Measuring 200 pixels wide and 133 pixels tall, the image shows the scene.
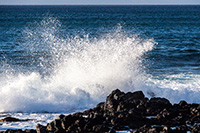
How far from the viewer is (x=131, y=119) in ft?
27.0

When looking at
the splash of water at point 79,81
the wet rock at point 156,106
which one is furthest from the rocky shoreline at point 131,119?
the splash of water at point 79,81

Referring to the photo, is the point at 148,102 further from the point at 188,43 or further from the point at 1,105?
the point at 188,43

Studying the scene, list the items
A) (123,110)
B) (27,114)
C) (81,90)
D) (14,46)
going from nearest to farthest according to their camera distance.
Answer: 1. (123,110)
2. (27,114)
3. (81,90)
4. (14,46)

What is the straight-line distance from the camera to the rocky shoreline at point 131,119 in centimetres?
756

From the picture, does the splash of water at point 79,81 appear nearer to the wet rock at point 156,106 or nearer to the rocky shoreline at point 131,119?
the rocky shoreline at point 131,119

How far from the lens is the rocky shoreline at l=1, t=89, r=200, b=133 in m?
7.56

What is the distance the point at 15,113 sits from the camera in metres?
10.2

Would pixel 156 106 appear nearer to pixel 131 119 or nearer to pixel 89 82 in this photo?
pixel 131 119

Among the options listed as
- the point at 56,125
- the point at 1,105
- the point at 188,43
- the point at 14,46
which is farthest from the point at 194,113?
the point at 188,43

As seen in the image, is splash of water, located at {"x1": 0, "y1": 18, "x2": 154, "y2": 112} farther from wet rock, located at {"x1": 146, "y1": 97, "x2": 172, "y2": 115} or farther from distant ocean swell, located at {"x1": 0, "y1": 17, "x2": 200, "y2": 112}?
wet rock, located at {"x1": 146, "y1": 97, "x2": 172, "y2": 115}

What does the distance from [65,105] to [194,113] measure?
4.13 metres

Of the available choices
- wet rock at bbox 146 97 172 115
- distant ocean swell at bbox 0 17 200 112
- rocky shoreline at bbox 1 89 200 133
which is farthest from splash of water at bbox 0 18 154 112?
wet rock at bbox 146 97 172 115

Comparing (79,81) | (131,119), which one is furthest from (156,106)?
(79,81)

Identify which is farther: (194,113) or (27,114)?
(27,114)
